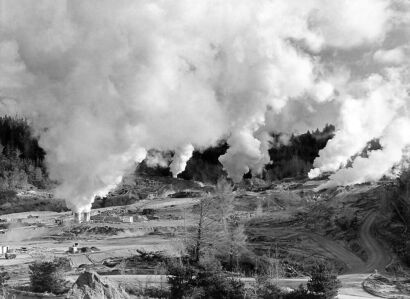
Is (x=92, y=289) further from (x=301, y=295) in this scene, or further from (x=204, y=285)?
(x=301, y=295)

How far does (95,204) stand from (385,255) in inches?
3159

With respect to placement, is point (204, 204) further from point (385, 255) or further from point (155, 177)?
point (155, 177)

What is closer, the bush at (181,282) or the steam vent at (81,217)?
the bush at (181,282)

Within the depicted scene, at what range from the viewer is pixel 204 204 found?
51156 millimetres

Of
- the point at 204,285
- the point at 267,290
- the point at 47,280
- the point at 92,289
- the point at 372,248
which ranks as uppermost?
the point at 372,248

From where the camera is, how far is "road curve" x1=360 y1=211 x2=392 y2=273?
49.2 m

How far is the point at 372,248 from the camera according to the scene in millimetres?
54938

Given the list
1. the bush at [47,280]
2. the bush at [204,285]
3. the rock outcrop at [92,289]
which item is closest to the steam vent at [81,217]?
the bush at [47,280]

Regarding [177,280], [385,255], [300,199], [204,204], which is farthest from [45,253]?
[300,199]

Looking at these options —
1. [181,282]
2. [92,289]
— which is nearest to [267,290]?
[181,282]

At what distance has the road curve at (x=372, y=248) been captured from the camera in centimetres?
4922

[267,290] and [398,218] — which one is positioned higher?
[398,218]

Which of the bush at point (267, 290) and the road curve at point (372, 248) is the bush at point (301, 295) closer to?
the bush at point (267, 290)

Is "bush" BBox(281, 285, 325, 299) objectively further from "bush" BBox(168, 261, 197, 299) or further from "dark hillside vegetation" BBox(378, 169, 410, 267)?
"dark hillside vegetation" BBox(378, 169, 410, 267)
